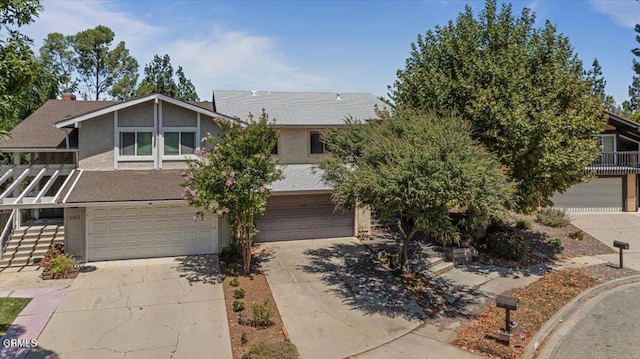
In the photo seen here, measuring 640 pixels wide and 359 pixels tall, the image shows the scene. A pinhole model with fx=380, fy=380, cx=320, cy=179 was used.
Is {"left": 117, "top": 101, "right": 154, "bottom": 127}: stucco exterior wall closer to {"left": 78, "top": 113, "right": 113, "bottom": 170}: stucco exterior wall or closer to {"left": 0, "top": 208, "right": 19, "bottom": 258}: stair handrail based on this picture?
{"left": 78, "top": 113, "right": 113, "bottom": 170}: stucco exterior wall

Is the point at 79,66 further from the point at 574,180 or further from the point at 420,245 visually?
the point at 574,180

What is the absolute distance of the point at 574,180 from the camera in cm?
1462

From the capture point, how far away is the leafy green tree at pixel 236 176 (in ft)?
39.7

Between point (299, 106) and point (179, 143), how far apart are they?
7.63 metres

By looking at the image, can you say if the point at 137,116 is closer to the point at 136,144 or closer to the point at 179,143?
the point at 136,144

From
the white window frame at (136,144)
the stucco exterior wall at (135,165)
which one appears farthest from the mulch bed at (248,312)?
the white window frame at (136,144)

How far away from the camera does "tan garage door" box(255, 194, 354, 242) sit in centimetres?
1775

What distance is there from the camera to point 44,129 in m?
17.2

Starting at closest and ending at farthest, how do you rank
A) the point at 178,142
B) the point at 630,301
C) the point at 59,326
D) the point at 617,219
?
the point at 59,326, the point at 630,301, the point at 178,142, the point at 617,219

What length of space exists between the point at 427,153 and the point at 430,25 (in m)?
10.7

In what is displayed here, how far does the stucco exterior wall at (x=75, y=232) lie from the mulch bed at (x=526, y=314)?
13525 mm

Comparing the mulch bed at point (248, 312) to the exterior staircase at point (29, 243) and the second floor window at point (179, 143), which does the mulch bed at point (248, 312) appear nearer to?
the second floor window at point (179, 143)

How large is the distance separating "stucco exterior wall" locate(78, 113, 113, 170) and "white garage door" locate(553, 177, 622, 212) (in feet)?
84.0

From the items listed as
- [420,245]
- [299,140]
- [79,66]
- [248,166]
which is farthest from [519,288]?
[79,66]
